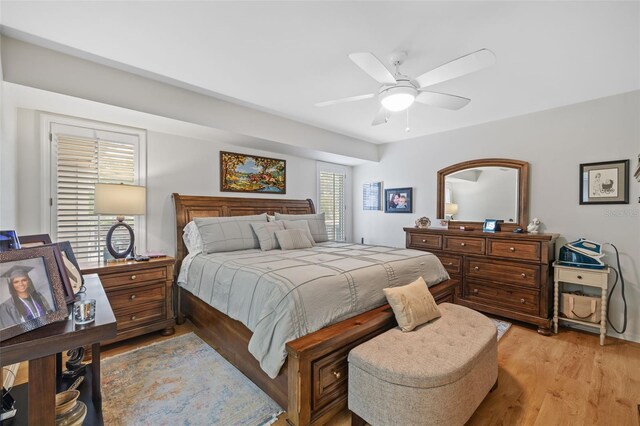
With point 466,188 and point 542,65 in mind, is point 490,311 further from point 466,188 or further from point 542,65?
point 542,65

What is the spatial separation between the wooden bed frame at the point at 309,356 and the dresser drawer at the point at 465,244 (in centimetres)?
98

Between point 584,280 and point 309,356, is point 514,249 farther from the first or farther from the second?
point 309,356

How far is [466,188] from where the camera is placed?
4152mm

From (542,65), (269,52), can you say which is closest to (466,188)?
(542,65)

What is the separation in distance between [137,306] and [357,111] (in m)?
3.21

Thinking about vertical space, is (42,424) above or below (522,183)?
below

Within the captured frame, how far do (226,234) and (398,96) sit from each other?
90.4 inches

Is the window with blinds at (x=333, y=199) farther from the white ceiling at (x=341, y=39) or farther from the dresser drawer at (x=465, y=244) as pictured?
the white ceiling at (x=341, y=39)

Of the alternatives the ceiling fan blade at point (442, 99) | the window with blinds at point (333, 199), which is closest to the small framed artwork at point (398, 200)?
the window with blinds at point (333, 199)

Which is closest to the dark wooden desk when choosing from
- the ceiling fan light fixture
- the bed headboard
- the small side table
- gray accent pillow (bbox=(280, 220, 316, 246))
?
the ceiling fan light fixture

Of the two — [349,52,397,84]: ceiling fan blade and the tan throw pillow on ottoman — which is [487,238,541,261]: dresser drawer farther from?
[349,52,397,84]: ceiling fan blade

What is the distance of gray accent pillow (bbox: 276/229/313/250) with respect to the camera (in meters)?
3.32

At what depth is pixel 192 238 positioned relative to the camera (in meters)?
3.24

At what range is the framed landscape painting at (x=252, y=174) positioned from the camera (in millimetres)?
3932
